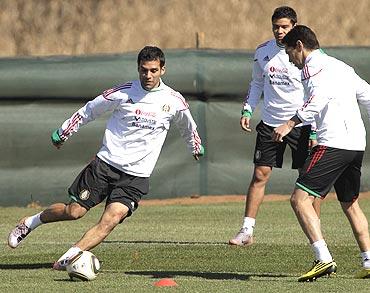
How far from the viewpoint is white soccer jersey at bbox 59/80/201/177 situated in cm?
1145

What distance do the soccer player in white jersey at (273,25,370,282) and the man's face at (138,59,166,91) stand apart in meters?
1.30

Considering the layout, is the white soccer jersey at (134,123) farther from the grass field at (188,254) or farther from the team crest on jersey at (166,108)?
the grass field at (188,254)

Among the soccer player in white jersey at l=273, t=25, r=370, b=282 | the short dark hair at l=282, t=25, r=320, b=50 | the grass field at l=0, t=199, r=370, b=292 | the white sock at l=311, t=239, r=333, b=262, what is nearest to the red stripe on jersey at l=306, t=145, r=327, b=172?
the soccer player in white jersey at l=273, t=25, r=370, b=282

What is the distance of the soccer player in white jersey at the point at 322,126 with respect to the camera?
34.3 ft

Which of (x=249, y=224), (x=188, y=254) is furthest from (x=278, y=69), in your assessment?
(x=188, y=254)

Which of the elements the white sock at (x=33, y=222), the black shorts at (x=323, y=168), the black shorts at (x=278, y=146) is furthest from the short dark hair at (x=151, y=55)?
the black shorts at (x=278, y=146)

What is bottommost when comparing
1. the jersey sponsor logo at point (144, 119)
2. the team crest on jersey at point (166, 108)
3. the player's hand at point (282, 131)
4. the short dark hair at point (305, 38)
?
the jersey sponsor logo at point (144, 119)

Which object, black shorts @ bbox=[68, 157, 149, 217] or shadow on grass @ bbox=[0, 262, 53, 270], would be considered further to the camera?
shadow on grass @ bbox=[0, 262, 53, 270]

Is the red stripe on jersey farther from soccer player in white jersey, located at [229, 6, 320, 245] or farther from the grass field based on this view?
soccer player in white jersey, located at [229, 6, 320, 245]

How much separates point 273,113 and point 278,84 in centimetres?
30

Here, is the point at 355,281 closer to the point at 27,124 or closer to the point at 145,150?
the point at 145,150

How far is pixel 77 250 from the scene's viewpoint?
10938 mm

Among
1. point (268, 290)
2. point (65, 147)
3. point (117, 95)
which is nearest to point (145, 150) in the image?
point (117, 95)

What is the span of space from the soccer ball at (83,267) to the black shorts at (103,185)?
80 centimetres
